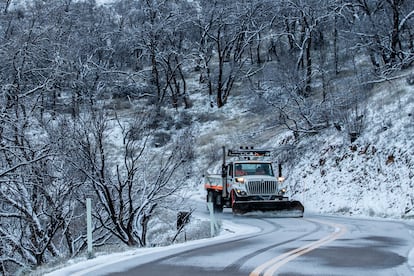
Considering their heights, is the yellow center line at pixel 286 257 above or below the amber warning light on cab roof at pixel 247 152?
below

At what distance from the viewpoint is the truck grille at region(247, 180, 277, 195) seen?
22.7 meters

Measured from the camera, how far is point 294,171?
30.2 meters

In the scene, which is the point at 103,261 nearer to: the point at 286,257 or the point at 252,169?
the point at 286,257

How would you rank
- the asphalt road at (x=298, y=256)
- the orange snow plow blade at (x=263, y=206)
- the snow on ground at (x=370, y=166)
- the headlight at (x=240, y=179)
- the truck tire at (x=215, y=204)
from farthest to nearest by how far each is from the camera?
the truck tire at (x=215, y=204)
the headlight at (x=240, y=179)
the snow on ground at (x=370, y=166)
the orange snow plow blade at (x=263, y=206)
the asphalt road at (x=298, y=256)

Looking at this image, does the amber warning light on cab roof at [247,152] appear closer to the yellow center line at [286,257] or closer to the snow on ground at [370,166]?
the snow on ground at [370,166]

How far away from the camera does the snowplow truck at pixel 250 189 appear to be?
2123cm

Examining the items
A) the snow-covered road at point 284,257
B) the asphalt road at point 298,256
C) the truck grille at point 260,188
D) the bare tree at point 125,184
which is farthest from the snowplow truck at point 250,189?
the snow-covered road at point 284,257

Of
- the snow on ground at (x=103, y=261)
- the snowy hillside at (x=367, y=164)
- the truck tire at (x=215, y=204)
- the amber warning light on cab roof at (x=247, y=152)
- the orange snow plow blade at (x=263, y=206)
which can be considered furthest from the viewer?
the truck tire at (x=215, y=204)

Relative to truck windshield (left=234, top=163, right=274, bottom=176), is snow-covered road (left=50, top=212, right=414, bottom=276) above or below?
below

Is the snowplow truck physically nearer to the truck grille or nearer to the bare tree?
the truck grille

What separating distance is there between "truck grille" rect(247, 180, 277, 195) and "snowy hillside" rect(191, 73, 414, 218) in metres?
3.41

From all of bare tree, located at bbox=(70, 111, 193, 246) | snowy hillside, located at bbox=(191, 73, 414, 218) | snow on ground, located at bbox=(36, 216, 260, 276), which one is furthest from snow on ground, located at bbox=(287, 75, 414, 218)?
snow on ground, located at bbox=(36, 216, 260, 276)

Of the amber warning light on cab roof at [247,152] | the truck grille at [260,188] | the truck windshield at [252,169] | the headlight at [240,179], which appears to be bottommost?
the truck grille at [260,188]

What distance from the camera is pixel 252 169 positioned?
23.8 m
